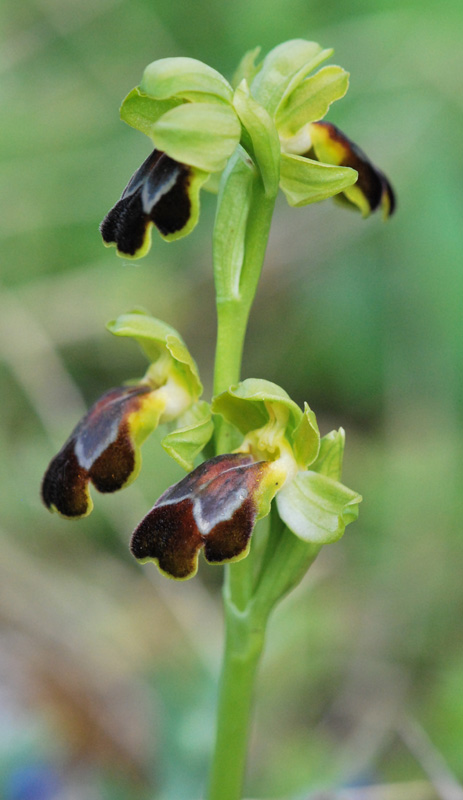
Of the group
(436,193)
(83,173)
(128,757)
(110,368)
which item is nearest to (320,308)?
(436,193)

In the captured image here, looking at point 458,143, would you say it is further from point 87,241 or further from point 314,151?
point 314,151

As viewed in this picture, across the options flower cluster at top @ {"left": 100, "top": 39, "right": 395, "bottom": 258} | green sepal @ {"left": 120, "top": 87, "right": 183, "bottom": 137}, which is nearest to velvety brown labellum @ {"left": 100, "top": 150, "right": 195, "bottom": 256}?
flower cluster at top @ {"left": 100, "top": 39, "right": 395, "bottom": 258}

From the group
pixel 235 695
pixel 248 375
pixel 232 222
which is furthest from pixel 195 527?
pixel 248 375

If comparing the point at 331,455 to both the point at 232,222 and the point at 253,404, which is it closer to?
the point at 253,404

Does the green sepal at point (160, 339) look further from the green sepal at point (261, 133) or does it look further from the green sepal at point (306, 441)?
the green sepal at point (261, 133)

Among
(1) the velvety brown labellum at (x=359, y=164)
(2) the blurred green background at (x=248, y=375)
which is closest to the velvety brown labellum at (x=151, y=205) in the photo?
(1) the velvety brown labellum at (x=359, y=164)
